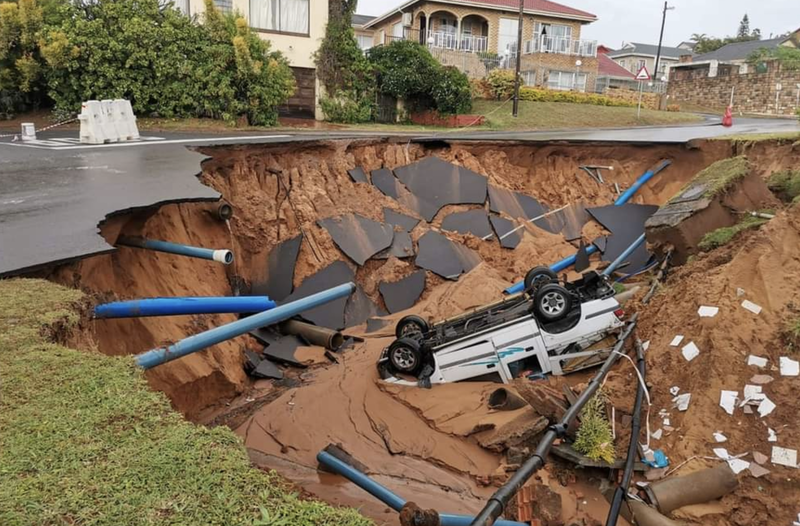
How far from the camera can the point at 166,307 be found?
16.3ft

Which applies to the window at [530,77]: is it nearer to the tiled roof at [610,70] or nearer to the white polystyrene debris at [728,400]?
the tiled roof at [610,70]

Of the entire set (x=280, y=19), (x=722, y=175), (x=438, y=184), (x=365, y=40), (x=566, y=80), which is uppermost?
(x=365, y=40)

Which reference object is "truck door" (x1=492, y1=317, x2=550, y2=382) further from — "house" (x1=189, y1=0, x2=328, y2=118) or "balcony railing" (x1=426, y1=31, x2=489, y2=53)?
"balcony railing" (x1=426, y1=31, x2=489, y2=53)

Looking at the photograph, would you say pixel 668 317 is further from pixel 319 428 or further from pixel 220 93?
pixel 220 93

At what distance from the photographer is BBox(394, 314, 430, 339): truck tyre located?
9.25m

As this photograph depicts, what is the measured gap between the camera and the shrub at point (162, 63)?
18.2 metres

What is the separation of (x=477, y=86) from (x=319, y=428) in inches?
1036

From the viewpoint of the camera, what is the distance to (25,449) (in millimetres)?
2713

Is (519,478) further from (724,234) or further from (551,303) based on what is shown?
(724,234)

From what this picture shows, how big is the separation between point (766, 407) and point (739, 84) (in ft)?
139

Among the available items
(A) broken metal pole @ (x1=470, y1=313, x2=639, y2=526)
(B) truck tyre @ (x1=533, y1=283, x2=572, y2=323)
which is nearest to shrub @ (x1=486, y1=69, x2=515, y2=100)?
(B) truck tyre @ (x1=533, y1=283, x2=572, y2=323)

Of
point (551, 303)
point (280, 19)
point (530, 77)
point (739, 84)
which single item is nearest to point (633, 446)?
point (551, 303)

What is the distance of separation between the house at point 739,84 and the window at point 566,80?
1071cm

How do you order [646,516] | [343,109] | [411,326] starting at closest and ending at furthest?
[646,516]
[411,326]
[343,109]
